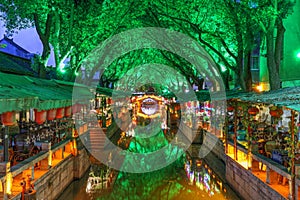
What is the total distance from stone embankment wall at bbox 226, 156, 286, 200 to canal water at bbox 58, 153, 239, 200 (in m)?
0.50

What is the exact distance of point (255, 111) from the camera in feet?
45.4

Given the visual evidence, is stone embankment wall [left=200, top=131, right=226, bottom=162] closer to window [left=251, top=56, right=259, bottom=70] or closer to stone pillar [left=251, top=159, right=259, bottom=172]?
stone pillar [left=251, top=159, right=259, bottom=172]

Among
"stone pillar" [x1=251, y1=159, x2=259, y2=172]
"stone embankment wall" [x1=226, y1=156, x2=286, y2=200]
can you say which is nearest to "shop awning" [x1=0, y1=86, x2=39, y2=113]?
"stone embankment wall" [x1=226, y1=156, x2=286, y2=200]

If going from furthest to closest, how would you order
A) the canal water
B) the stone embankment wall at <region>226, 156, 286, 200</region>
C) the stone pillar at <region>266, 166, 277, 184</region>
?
the canal water
the stone pillar at <region>266, 166, 277, 184</region>
the stone embankment wall at <region>226, 156, 286, 200</region>

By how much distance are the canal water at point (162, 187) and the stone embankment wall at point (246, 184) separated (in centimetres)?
50

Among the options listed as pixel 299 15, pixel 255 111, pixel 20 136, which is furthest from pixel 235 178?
pixel 299 15

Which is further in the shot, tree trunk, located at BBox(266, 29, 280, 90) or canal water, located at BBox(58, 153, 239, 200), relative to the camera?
tree trunk, located at BBox(266, 29, 280, 90)

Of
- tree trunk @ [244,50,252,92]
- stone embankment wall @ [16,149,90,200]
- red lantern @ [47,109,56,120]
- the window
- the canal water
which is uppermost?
the window

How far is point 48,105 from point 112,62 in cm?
2683

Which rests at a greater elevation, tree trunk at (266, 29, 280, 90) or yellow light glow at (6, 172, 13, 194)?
tree trunk at (266, 29, 280, 90)

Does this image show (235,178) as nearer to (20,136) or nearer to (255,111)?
(255,111)

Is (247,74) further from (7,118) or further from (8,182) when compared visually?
(8,182)

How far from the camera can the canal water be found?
14.6 metres

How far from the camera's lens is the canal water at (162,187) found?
1462 cm
